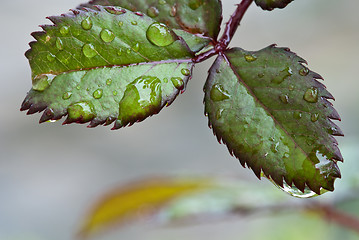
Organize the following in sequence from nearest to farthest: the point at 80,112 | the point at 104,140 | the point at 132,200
A: the point at 80,112 → the point at 132,200 → the point at 104,140

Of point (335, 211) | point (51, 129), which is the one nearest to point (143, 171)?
point (51, 129)

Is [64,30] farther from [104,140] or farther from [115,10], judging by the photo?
[104,140]

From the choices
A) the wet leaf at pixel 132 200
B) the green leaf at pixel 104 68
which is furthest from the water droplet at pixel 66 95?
the wet leaf at pixel 132 200

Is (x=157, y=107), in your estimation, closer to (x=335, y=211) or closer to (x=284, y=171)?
(x=284, y=171)

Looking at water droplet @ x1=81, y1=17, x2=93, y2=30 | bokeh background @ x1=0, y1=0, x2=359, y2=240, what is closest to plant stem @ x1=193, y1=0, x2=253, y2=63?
water droplet @ x1=81, y1=17, x2=93, y2=30

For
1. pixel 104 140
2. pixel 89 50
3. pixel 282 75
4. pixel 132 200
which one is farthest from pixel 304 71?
pixel 104 140

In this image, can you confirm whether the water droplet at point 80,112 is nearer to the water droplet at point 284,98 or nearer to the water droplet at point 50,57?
the water droplet at point 50,57
